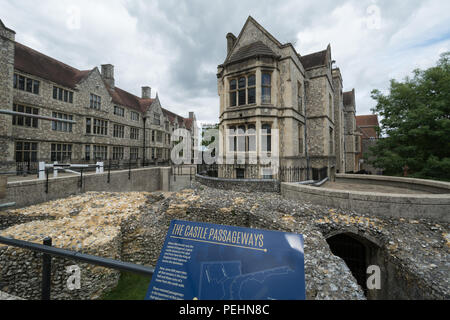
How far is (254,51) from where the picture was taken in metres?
14.0

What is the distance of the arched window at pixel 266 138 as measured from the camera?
14.1 m

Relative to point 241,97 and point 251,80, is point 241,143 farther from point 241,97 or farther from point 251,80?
point 251,80

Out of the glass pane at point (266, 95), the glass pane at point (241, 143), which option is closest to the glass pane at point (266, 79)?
the glass pane at point (266, 95)

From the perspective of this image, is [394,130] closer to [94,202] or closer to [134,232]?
[134,232]

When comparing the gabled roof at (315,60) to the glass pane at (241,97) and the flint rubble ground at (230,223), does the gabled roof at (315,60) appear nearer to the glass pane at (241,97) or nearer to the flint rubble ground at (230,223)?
the glass pane at (241,97)

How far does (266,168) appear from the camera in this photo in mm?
13742

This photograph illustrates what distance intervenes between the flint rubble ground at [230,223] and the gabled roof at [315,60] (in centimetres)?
1459

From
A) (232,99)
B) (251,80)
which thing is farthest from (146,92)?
(251,80)

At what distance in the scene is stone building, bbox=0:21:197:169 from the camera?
1448cm

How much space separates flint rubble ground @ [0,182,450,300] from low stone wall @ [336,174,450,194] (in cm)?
428

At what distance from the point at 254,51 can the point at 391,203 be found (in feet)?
41.5
